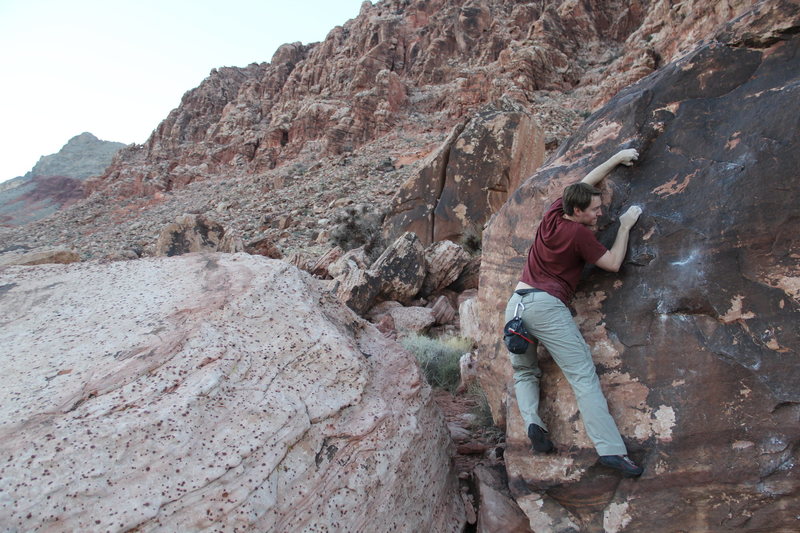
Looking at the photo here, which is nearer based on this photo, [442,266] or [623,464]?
[623,464]

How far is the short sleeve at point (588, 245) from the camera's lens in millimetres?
2537

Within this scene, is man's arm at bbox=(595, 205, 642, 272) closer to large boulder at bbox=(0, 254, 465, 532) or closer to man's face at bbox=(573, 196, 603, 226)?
man's face at bbox=(573, 196, 603, 226)

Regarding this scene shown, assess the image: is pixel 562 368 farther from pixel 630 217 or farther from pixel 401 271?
pixel 401 271

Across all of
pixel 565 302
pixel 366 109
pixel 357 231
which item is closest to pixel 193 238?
pixel 357 231

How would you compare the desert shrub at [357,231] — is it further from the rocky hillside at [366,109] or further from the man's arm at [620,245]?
the man's arm at [620,245]

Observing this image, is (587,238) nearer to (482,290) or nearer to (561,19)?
(482,290)

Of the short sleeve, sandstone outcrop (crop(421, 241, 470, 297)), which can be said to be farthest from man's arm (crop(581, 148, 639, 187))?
sandstone outcrop (crop(421, 241, 470, 297))

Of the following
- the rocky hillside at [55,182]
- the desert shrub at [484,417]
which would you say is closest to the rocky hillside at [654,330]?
the desert shrub at [484,417]

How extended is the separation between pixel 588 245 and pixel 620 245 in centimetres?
21

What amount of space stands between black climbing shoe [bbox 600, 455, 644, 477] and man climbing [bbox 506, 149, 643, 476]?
2 cm

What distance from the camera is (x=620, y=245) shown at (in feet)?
8.52

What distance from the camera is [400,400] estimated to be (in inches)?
109

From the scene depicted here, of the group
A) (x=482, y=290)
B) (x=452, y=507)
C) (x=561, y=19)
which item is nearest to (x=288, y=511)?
(x=452, y=507)

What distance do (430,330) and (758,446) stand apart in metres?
4.55
